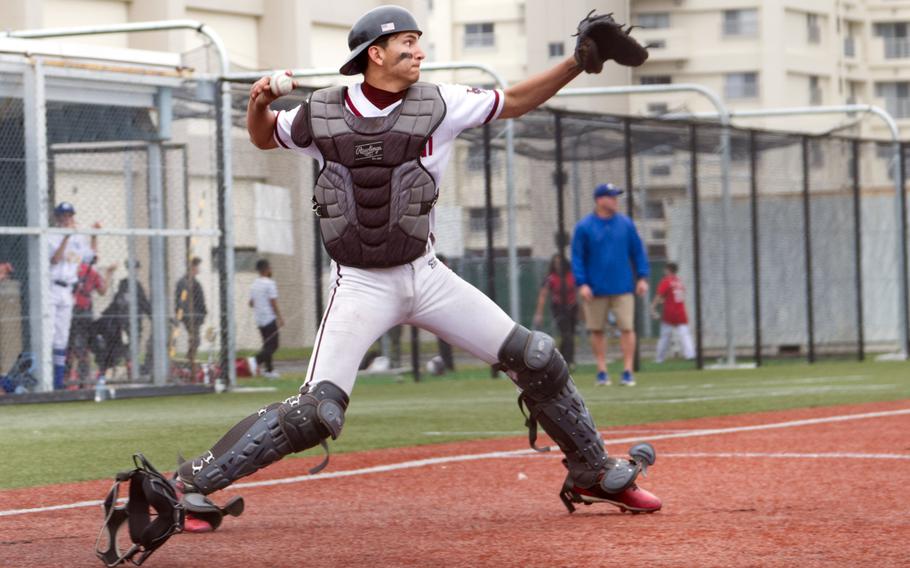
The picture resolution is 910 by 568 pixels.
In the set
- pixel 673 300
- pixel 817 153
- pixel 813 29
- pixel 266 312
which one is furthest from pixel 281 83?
Result: pixel 813 29

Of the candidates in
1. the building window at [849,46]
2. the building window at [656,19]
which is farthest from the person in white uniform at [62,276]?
the building window at [849,46]

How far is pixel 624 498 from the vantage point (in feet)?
22.7

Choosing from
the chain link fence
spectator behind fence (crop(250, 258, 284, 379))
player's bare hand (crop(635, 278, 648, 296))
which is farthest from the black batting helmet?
spectator behind fence (crop(250, 258, 284, 379))

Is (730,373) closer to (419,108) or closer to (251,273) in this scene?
(251,273)

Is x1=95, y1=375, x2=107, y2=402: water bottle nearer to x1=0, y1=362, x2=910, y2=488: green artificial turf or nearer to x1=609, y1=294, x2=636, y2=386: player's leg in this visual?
x1=0, y1=362, x2=910, y2=488: green artificial turf

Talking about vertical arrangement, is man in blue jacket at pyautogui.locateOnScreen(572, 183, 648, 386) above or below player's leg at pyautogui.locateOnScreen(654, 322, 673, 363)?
above

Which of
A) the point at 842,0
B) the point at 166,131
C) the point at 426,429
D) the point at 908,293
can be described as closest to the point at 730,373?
the point at 908,293

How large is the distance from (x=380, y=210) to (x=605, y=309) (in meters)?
11.2

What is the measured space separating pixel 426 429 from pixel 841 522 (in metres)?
5.68

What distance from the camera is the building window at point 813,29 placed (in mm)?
78188

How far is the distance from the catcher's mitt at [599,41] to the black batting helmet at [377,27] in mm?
620

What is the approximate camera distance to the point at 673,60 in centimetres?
7700

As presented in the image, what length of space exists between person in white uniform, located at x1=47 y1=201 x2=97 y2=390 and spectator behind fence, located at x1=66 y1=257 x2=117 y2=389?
0.31ft

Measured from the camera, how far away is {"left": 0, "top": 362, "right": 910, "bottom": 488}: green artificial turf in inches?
409
